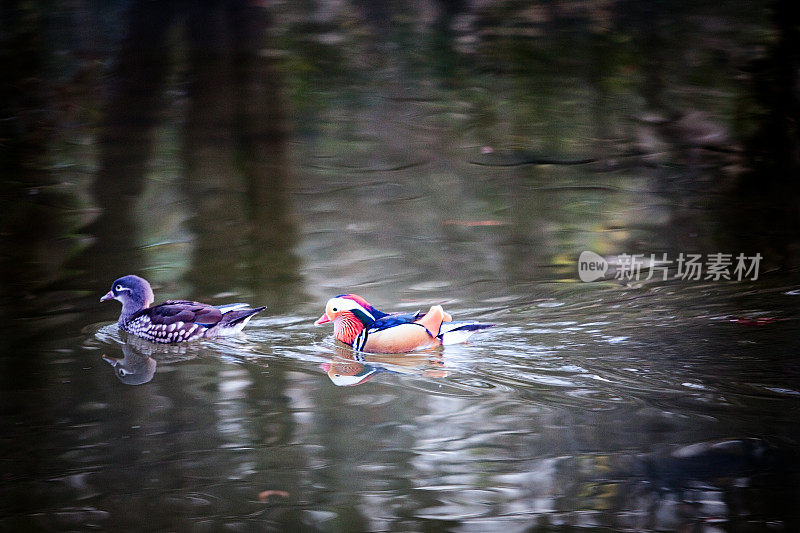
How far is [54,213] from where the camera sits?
599 centimetres

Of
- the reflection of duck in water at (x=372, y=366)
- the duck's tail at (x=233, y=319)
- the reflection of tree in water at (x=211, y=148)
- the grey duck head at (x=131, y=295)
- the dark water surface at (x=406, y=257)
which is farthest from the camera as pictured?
the reflection of tree in water at (x=211, y=148)

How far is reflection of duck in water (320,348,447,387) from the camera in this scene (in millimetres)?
3887

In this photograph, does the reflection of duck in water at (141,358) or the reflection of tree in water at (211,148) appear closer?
the reflection of duck in water at (141,358)

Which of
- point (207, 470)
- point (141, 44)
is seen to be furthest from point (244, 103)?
point (207, 470)

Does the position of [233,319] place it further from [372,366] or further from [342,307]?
[372,366]

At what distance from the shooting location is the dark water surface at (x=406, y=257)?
10.0 feet

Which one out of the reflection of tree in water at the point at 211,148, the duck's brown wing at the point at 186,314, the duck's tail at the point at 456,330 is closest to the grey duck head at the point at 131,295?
the duck's brown wing at the point at 186,314

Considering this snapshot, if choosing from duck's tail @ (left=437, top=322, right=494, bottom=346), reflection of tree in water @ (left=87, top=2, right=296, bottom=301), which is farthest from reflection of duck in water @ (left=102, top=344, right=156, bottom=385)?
duck's tail @ (left=437, top=322, right=494, bottom=346)

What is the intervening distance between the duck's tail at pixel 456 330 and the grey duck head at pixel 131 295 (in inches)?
55.3

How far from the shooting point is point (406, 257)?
5.31 meters

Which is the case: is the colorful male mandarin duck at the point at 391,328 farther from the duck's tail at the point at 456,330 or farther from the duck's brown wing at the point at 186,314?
the duck's brown wing at the point at 186,314

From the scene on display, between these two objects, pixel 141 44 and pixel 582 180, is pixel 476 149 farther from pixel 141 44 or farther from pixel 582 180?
pixel 141 44

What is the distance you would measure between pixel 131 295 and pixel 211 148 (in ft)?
10.6

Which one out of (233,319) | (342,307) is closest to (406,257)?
(342,307)
